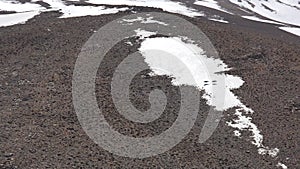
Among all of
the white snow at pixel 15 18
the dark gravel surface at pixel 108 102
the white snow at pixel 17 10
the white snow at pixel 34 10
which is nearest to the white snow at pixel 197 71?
the dark gravel surface at pixel 108 102

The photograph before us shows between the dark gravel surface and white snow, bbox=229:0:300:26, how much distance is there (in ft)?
59.9

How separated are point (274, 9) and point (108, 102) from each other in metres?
31.9

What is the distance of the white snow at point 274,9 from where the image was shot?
40094 millimetres

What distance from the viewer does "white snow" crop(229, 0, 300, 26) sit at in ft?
132

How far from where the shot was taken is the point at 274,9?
43.2 meters

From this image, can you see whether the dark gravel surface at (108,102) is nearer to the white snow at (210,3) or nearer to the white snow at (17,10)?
the white snow at (17,10)

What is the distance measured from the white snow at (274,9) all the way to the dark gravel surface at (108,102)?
18.3 meters

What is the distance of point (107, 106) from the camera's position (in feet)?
50.1

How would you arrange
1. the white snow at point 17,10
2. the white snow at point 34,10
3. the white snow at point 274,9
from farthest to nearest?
1. the white snow at point 274,9
2. the white snow at point 34,10
3. the white snow at point 17,10

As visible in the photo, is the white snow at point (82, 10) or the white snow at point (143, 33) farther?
the white snow at point (82, 10)

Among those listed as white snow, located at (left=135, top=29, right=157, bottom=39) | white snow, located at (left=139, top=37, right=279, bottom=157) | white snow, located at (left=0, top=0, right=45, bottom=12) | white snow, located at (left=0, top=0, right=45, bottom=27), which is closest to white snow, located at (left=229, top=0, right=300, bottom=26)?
white snow, located at (left=0, top=0, right=45, bottom=12)

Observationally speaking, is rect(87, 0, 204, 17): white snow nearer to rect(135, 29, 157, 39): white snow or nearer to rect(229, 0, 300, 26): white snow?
rect(135, 29, 157, 39): white snow

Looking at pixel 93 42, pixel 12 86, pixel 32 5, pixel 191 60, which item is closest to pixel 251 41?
pixel 191 60

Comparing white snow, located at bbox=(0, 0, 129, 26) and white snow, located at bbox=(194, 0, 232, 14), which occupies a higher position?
white snow, located at bbox=(0, 0, 129, 26)
